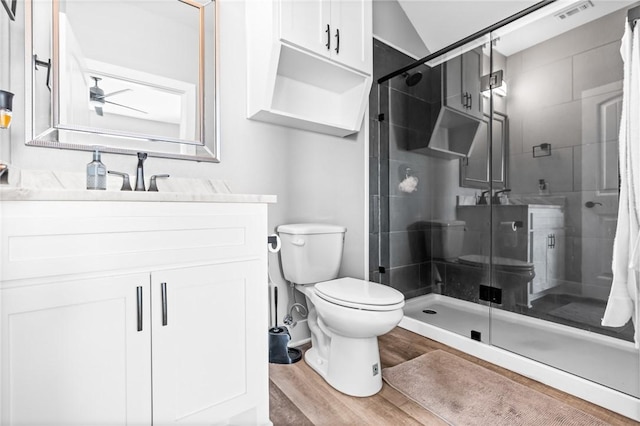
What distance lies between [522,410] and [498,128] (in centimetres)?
158

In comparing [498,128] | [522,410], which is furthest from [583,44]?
[522,410]

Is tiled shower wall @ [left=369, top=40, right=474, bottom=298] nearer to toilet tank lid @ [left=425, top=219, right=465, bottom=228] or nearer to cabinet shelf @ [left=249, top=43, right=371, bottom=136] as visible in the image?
toilet tank lid @ [left=425, top=219, right=465, bottom=228]

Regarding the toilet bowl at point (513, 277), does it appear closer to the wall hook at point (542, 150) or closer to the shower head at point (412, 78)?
the wall hook at point (542, 150)

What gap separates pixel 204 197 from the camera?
1.03 meters

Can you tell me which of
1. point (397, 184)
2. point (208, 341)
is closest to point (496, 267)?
point (397, 184)

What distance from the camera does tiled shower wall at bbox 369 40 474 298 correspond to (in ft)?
7.92

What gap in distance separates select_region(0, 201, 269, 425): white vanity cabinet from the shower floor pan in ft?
4.29

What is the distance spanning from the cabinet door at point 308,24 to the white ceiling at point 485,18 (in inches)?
42.6

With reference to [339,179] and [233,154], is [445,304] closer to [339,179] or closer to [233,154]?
[339,179]

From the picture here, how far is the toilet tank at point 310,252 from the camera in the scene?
1730 mm

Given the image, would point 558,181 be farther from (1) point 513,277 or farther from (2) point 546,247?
(1) point 513,277

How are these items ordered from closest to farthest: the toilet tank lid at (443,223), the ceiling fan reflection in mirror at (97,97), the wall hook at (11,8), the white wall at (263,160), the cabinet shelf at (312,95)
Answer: the wall hook at (11,8) → the white wall at (263,160) → the ceiling fan reflection in mirror at (97,97) → the cabinet shelf at (312,95) → the toilet tank lid at (443,223)

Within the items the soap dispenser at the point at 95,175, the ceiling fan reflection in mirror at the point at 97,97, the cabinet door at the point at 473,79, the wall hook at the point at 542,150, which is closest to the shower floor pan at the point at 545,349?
the wall hook at the point at 542,150

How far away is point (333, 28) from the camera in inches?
68.5
